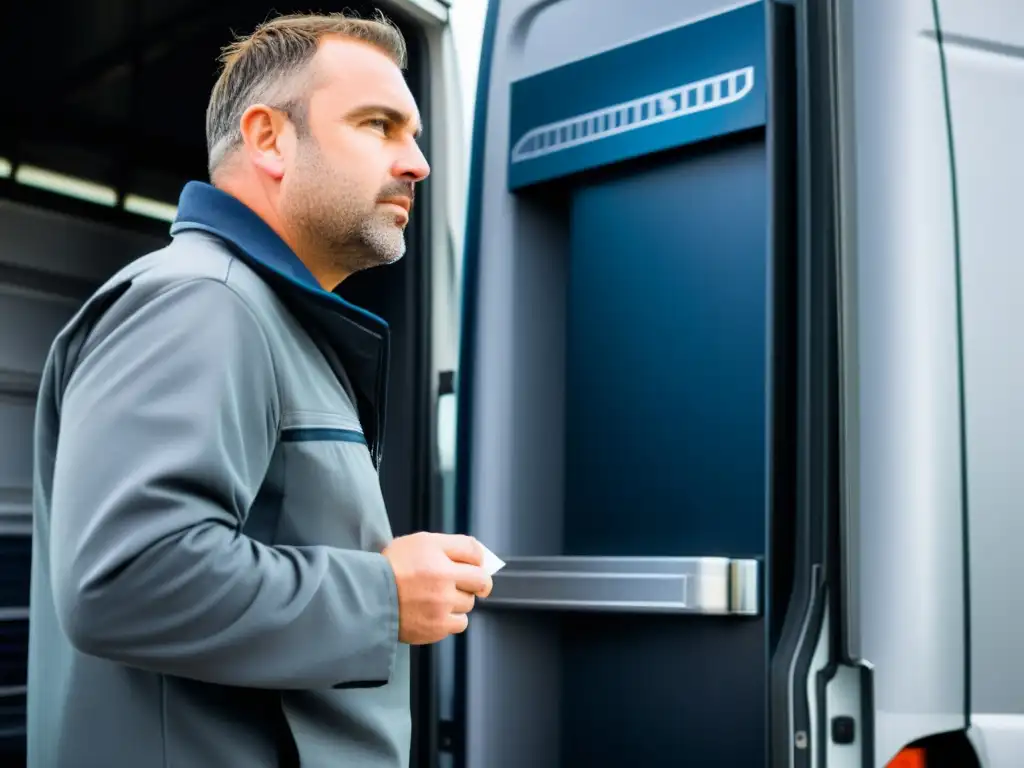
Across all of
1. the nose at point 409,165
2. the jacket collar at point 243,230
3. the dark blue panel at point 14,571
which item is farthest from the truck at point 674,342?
the jacket collar at point 243,230

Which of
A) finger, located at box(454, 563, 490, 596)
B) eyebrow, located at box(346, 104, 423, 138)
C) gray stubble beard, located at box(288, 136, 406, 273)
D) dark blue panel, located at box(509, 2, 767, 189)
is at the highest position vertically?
dark blue panel, located at box(509, 2, 767, 189)

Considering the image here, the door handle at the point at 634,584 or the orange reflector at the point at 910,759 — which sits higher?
the door handle at the point at 634,584

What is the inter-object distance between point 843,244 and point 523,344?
78 cm

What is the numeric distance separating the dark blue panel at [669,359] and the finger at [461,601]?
3.22ft

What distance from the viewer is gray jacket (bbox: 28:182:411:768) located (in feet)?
3.90

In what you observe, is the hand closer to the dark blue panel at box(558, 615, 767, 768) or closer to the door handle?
the door handle

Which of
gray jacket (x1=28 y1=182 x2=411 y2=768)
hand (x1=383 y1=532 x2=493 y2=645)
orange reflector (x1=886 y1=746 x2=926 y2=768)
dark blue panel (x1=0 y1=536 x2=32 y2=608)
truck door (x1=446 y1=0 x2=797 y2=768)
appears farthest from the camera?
truck door (x1=446 y1=0 x2=797 y2=768)

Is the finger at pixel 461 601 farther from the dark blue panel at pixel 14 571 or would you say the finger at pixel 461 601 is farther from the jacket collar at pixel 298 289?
the dark blue panel at pixel 14 571

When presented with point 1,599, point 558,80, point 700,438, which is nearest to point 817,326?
point 700,438

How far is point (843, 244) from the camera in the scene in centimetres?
199

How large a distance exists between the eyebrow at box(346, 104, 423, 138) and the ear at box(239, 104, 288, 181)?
3.1 inches

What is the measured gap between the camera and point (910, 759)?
196 cm

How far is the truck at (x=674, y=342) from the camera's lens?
6.42ft

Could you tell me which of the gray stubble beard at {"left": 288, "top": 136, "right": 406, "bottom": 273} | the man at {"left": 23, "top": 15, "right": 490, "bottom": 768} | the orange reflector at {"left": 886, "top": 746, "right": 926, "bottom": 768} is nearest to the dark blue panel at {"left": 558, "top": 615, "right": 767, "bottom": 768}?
the orange reflector at {"left": 886, "top": 746, "right": 926, "bottom": 768}
